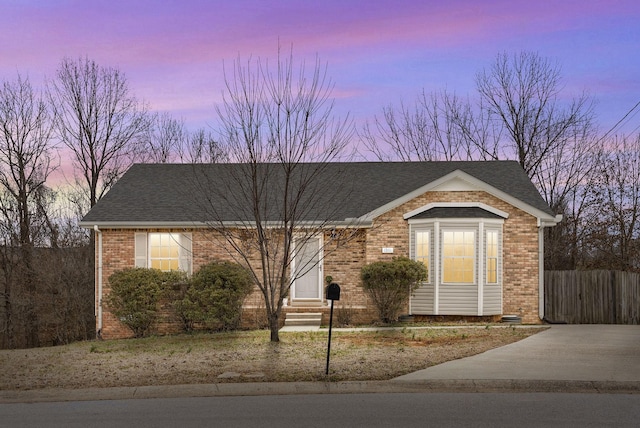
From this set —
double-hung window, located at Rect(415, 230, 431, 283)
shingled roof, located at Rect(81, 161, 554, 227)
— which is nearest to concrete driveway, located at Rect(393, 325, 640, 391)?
double-hung window, located at Rect(415, 230, 431, 283)

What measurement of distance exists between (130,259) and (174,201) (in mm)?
2538

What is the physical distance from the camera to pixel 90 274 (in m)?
32.0

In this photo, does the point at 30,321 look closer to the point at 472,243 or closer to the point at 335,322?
the point at 335,322

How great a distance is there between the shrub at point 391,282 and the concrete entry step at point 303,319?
→ 1722 millimetres

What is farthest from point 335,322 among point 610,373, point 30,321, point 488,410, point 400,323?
point 30,321

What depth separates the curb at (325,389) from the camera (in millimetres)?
10750

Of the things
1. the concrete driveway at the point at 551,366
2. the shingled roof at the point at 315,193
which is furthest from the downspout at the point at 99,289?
the concrete driveway at the point at 551,366

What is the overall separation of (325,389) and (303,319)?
10879 mm

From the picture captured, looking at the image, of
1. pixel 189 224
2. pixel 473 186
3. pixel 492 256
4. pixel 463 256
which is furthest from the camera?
pixel 189 224

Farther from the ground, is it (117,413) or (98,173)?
(98,173)

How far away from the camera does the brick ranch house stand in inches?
854

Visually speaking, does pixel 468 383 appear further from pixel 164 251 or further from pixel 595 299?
pixel 164 251

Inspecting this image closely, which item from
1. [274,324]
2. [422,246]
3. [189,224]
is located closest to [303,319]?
[422,246]

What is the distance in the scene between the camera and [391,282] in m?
21.3
